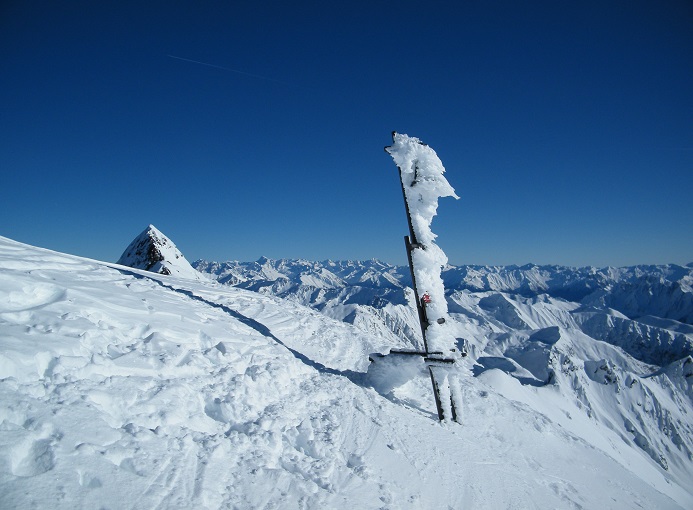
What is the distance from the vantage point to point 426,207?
8828mm

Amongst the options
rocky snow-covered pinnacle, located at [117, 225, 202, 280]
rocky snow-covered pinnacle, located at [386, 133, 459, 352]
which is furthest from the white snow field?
rocky snow-covered pinnacle, located at [117, 225, 202, 280]

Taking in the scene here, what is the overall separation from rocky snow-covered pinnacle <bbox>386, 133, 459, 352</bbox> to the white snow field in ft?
6.01

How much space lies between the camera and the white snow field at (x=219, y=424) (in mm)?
3936

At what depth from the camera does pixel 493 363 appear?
160 meters

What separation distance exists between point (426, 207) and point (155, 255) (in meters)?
26.9

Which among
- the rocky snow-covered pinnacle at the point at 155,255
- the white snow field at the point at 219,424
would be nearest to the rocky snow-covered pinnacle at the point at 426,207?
the white snow field at the point at 219,424

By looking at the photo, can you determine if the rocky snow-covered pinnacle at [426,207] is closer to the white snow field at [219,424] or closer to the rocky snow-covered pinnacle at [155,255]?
the white snow field at [219,424]

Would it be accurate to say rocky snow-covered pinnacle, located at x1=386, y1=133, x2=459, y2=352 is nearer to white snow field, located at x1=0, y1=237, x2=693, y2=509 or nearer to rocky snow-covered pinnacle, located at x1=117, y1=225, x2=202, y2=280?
white snow field, located at x1=0, y1=237, x2=693, y2=509

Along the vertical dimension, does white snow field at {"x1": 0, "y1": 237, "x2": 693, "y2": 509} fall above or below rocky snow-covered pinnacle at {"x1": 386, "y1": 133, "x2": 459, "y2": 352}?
below

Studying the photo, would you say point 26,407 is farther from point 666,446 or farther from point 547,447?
point 666,446

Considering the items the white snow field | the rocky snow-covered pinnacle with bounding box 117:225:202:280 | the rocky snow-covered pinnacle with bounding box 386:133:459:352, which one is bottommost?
the white snow field

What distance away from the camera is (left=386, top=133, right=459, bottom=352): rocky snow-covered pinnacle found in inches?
341

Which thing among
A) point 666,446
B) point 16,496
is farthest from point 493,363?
point 16,496

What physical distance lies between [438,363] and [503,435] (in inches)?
115
